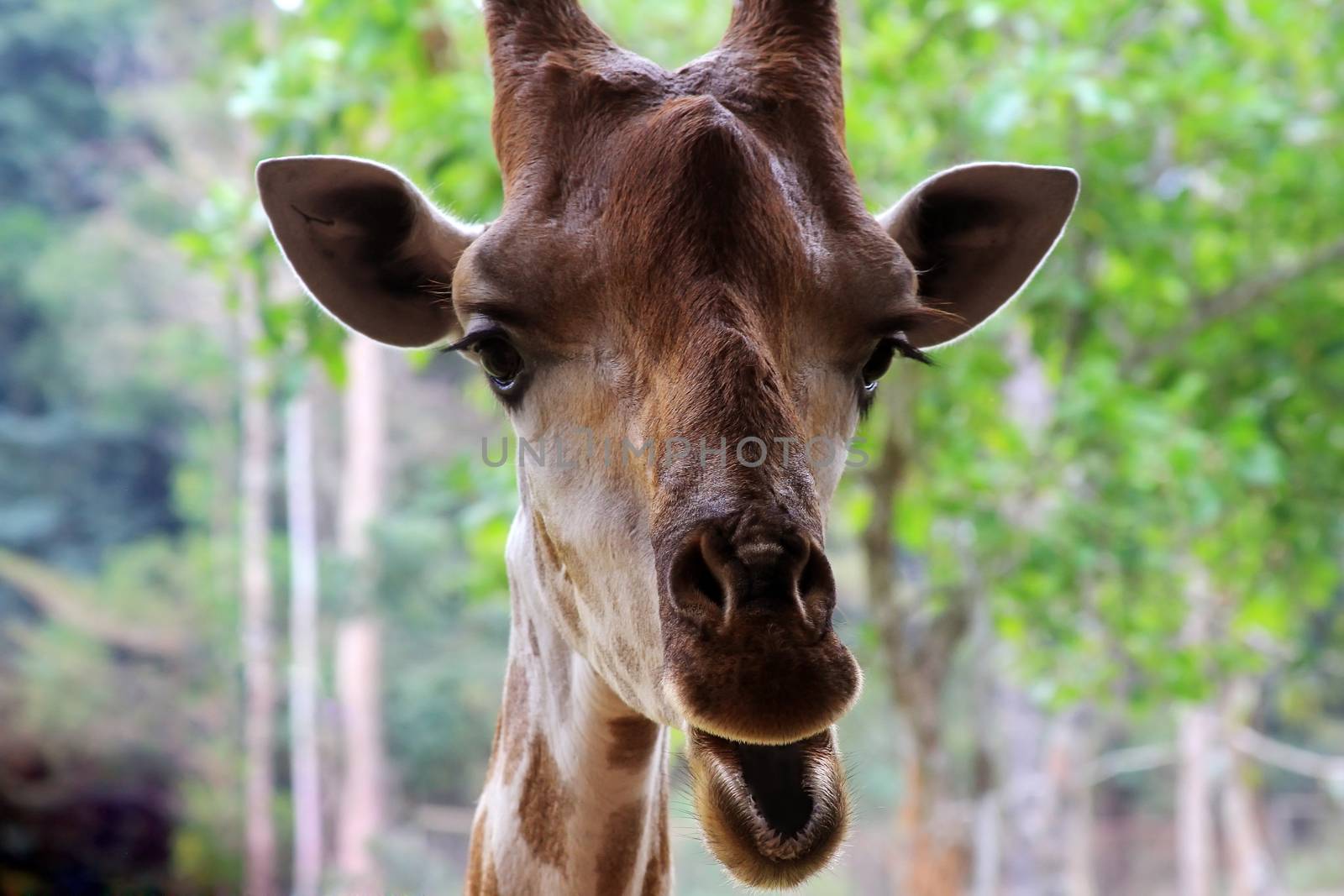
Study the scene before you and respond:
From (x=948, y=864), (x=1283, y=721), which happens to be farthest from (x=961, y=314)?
(x=1283, y=721)

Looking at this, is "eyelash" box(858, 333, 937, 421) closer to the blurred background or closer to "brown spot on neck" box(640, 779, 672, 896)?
the blurred background

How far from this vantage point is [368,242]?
268cm

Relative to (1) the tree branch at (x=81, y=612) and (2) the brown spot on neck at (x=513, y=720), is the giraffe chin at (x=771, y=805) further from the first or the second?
(1) the tree branch at (x=81, y=612)

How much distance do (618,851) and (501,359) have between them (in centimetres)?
101

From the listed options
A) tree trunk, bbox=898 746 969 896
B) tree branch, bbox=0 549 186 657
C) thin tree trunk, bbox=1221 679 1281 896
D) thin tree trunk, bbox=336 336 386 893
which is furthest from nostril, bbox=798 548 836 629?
tree branch, bbox=0 549 186 657

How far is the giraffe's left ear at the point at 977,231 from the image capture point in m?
2.71

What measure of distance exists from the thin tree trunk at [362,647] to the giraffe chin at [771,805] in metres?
17.2

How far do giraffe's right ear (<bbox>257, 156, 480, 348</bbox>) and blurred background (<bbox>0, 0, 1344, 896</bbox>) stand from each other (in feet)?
3.80

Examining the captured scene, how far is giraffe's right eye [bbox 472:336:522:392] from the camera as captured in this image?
230cm

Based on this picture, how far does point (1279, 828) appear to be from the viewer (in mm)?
27547

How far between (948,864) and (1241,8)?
6.12 meters

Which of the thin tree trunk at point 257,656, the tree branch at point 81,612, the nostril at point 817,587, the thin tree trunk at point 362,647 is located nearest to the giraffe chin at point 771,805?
the nostril at point 817,587

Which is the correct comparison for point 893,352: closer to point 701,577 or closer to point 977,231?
point 977,231

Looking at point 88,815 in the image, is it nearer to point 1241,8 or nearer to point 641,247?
point 641,247
